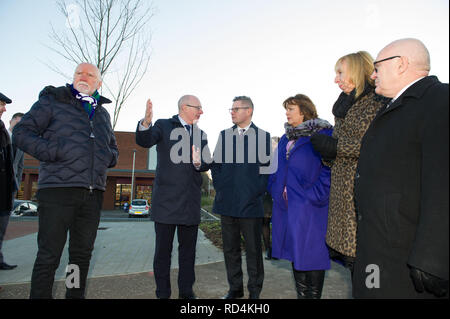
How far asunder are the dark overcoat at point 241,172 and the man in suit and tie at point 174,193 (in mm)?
321

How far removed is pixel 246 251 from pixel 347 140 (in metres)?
1.84

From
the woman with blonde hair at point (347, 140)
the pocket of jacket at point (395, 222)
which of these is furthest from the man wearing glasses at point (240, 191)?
the pocket of jacket at point (395, 222)

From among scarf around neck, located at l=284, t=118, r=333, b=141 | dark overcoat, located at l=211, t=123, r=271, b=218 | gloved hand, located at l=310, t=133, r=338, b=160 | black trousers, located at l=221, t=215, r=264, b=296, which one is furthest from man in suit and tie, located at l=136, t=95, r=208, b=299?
gloved hand, located at l=310, t=133, r=338, b=160

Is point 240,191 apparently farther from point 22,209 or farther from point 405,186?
point 22,209

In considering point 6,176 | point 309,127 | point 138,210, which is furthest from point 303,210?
point 138,210

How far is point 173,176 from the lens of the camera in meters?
3.37

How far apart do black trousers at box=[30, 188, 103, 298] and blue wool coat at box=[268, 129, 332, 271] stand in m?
1.81

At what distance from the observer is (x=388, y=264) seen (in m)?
1.63

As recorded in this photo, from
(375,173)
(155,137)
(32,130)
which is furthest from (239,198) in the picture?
(32,130)

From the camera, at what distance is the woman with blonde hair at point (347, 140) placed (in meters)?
2.27
